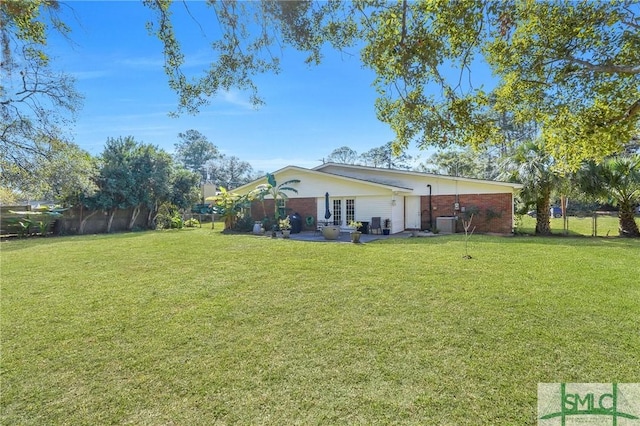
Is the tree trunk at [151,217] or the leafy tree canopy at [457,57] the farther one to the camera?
the tree trunk at [151,217]

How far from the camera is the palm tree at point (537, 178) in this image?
1409cm

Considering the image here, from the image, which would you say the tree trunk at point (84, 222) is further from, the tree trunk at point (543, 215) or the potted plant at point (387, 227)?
the tree trunk at point (543, 215)

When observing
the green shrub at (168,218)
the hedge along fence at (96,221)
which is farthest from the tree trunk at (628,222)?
the hedge along fence at (96,221)

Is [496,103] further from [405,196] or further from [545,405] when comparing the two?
[405,196]

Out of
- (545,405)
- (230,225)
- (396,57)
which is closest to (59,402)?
(545,405)

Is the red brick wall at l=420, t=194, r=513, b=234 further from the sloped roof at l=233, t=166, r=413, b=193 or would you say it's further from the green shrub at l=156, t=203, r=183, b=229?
the green shrub at l=156, t=203, r=183, b=229

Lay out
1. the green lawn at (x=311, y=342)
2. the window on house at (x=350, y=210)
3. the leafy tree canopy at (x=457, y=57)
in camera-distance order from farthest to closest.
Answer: the window on house at (x=350, y=210), the leafy tree canopy at (x=457, y=57), the green lawn at (x=311, y=342)

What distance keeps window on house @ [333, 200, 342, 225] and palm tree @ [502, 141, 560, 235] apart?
29.4 feet

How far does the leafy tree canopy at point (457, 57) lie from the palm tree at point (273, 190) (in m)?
13.1

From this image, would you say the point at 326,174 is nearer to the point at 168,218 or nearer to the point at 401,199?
the point at 401,199

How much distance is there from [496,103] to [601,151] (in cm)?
208

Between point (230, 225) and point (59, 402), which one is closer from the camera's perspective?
point (59, 402)

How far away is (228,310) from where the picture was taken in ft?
17.0

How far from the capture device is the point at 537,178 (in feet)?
46.6
